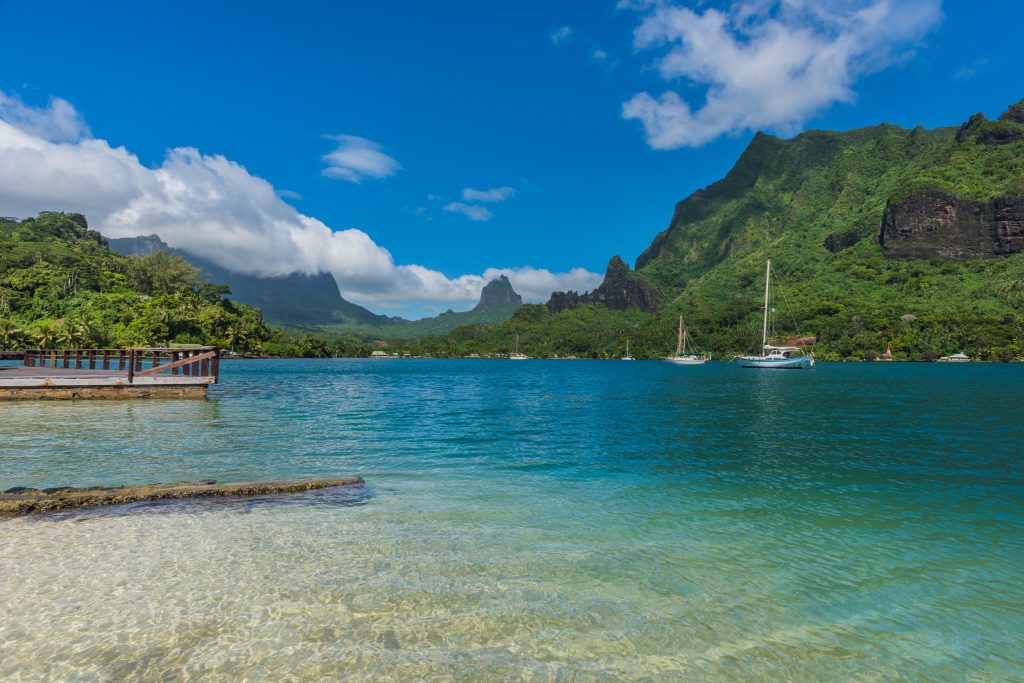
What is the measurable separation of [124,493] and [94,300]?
133 m

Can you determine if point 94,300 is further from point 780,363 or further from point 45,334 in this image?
point 780,363

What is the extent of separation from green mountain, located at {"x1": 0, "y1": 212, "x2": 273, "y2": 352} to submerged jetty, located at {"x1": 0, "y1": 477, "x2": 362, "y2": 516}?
326ft

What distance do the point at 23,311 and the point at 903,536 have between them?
13326cm

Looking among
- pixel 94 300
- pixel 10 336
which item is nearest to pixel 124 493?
pixel 10 336

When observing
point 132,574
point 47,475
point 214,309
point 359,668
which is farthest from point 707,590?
point 214,309

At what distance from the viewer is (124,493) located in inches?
460

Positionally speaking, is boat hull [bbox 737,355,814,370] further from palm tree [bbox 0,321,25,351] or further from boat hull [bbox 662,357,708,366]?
palm tree [bbox 0,321,25,351]

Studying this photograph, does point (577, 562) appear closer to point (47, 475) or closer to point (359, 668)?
point (359, 668)

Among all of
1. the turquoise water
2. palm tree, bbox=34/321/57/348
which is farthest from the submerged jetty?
palm tree, bbox=34/321/57/348

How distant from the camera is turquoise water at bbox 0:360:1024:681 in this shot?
5949 millimetres

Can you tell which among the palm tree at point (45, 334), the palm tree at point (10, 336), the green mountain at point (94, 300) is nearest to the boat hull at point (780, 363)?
the green mountain at point (94, 300)

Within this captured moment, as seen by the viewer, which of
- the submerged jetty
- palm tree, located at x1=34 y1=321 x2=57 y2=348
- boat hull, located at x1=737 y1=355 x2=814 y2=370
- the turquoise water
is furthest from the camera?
boat hull, located at x1=737 y1=355 x2=814 y2=370

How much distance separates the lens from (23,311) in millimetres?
95188

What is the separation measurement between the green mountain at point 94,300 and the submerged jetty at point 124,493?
9950 centimetres
